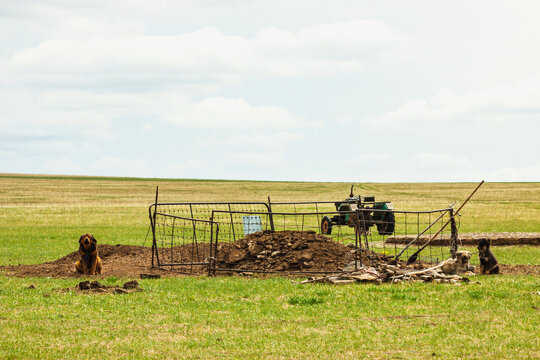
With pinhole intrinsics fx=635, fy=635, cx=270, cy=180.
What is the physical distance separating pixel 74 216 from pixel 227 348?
138 ft

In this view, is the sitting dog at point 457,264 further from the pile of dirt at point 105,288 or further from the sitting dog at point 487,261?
the pile of dirt at point 105,288

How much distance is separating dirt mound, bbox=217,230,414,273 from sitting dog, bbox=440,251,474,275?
6.53 ft

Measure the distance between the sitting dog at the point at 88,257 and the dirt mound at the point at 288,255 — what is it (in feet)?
11.1

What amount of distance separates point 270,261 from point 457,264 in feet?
16.3

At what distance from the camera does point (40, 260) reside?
22.4 metres

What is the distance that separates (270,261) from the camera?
57.6ft

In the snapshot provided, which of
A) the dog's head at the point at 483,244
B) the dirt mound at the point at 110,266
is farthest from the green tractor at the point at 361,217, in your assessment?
the dirt mound at the point at 110,266

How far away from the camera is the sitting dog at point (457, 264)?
15984 mm

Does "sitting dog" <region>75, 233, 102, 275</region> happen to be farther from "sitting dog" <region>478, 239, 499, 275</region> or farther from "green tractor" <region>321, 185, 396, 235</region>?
"sitting dog" <region>478, 239, 499, 275</region>

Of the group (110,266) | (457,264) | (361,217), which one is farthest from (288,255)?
(361,217)

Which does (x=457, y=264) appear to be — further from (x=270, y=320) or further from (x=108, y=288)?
(x=108, y=288)

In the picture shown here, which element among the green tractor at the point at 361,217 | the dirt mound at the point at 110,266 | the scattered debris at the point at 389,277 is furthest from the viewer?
the green tractor at the point at 361,217

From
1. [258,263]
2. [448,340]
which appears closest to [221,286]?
[258,263]

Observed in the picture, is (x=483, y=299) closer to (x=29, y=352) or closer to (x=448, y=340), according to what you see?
(x=448, y=340)
